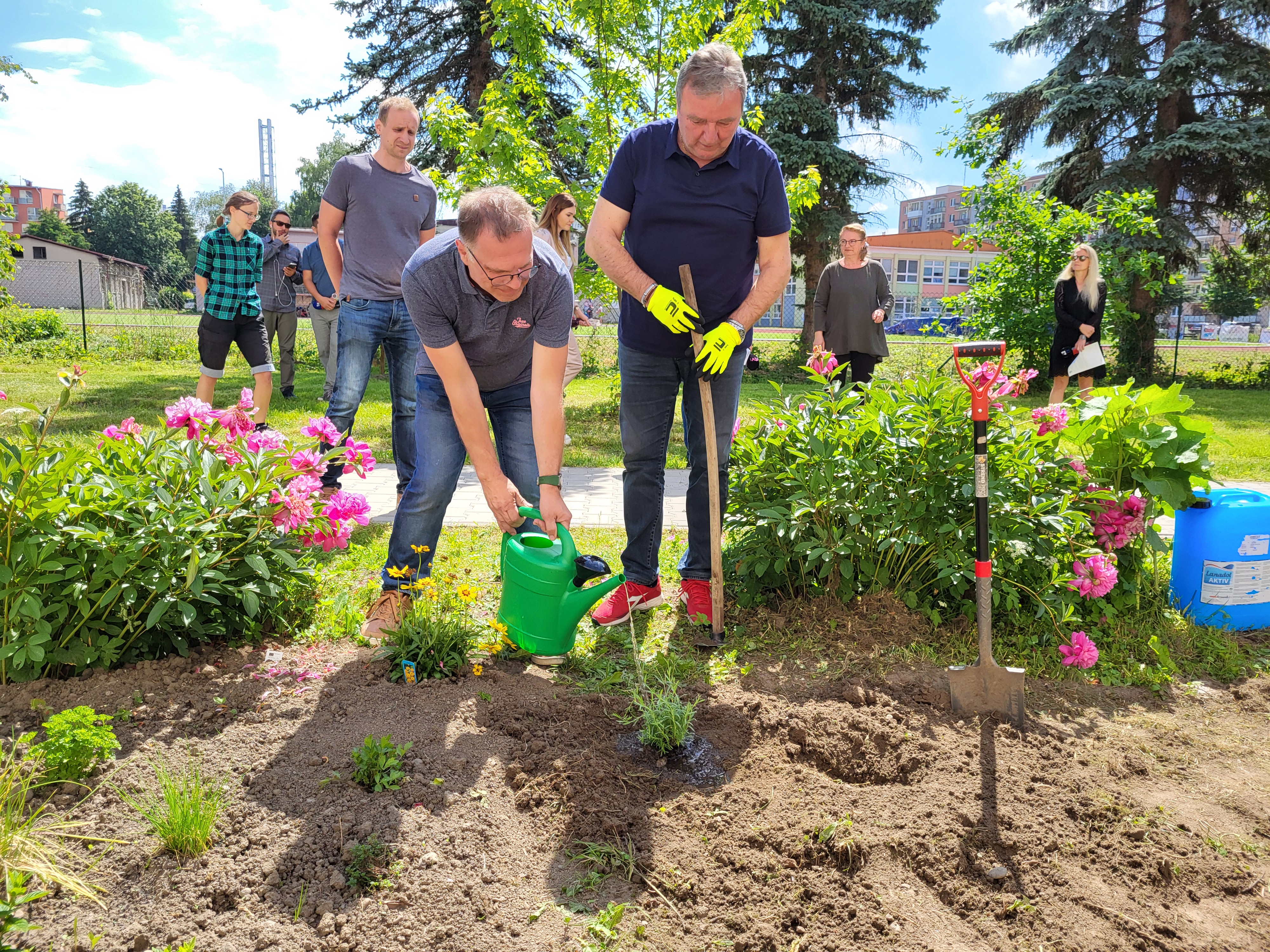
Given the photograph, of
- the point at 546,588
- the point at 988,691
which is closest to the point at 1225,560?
the point at 988,691

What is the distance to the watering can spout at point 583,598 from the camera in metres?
2.60

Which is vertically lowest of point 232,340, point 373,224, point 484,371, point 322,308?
point 484,371

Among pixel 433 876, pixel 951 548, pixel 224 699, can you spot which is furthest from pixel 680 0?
→ pixel 433 876

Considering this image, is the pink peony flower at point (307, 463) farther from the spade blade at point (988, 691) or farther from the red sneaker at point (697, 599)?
the spade blade at point (988, 691)

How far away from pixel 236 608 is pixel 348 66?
1528 centimetres

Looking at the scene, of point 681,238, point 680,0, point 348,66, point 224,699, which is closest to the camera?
point 224,699

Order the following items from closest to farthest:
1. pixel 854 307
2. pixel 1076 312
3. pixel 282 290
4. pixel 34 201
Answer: pixel 854 307, pixel 1076 312, pixel 282 290, pixel 34 201

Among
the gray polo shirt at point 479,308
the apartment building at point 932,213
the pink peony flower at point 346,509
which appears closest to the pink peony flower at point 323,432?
the pink peony flower at point 346,509

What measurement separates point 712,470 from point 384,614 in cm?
128

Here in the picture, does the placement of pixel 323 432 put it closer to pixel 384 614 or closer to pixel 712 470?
pixel 384 614

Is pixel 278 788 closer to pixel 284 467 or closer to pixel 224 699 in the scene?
pixel 224 699

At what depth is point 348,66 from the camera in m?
15.2

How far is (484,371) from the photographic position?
2.93 m

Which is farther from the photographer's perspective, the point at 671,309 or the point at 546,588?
the point at 671,309
